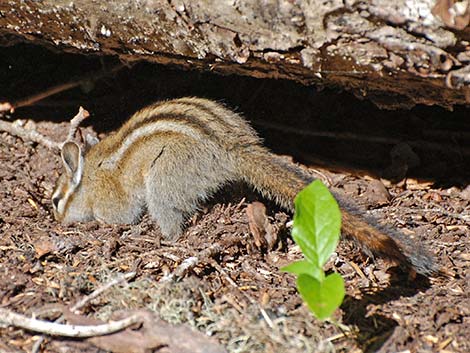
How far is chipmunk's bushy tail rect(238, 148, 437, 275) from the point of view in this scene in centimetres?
364

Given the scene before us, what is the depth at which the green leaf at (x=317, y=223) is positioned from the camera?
3.10 m

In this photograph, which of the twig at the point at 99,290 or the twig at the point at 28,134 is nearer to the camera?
the twig at the point at 99,290

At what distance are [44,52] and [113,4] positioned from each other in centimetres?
212

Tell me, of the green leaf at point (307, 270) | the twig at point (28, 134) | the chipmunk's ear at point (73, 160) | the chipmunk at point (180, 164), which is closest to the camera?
the green leaf at point (307, 270)

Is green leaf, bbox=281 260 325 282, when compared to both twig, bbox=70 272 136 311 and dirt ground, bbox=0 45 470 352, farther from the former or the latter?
twig, bbox=70 272 136 311

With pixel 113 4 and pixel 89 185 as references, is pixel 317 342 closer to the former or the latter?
pixel 113 4

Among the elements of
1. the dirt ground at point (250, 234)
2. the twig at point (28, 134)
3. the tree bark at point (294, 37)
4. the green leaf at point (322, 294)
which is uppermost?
the tree bark at point (294, 37)

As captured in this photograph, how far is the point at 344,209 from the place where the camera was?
3.88m

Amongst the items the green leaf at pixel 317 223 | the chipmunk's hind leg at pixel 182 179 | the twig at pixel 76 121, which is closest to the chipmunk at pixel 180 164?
the chipmunk's hind leg at pixel 182 179

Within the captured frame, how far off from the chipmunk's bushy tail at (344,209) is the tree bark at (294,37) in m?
0.55

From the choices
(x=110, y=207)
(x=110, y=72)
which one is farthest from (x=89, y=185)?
(x=110, y=72)

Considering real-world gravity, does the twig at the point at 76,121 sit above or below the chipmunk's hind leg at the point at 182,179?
above

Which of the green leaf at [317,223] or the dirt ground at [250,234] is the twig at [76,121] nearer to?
the dirt ground at [250,234]

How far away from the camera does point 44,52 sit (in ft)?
19.2
